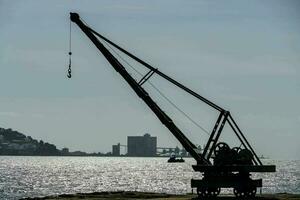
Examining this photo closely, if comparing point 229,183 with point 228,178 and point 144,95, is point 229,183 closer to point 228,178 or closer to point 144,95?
point 228,178

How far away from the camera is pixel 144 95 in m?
65.9

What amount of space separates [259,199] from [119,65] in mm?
18356

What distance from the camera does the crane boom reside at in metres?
63.5

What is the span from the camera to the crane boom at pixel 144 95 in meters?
63.5

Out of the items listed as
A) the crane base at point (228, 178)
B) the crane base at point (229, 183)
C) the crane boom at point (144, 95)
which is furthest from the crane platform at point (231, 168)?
the crane boom at point (144, 95)

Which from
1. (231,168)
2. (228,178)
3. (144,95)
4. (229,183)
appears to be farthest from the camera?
(144,95)

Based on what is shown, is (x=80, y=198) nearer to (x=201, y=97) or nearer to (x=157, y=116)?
(x=157, y=116)

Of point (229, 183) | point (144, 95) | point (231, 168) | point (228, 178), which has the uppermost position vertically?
point (144, 95)

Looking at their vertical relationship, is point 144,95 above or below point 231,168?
above

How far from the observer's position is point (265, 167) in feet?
197

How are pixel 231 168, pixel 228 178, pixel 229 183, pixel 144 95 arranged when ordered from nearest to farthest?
pixel 229 183
pixel 228 178
pixel 231 168
pixel 144 95

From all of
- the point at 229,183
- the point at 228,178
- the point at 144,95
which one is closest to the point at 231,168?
the point at 228,178

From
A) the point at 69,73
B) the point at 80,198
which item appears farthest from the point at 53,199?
the point at 69,73

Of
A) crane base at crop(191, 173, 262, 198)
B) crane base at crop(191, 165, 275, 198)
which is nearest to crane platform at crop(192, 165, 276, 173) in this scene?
crane base at crop(191, 165, 275, 198)
